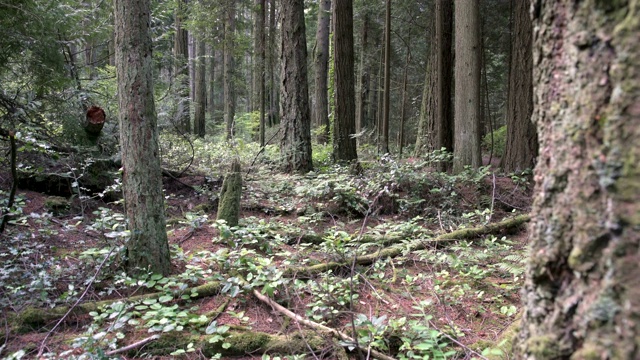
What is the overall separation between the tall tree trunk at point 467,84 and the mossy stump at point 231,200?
15.3 ft

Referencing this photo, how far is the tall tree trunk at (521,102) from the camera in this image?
27.7 feet

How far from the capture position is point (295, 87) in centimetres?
962

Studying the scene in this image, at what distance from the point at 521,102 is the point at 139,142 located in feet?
25.7

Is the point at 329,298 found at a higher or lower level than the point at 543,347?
lower

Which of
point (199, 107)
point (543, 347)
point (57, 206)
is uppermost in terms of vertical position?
point (199, 107)

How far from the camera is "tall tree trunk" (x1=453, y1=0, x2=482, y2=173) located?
316 inches

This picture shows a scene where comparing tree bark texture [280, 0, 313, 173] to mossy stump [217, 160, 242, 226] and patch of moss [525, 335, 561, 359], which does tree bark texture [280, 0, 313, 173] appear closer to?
mossy stump [217, 160, 242, 226]

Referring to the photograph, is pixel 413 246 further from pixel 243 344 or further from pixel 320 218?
pixel 243 344

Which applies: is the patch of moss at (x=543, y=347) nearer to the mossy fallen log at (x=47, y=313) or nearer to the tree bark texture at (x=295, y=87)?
the mossy fallen log at (x=47, y=313)

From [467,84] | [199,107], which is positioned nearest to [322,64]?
[467,84]

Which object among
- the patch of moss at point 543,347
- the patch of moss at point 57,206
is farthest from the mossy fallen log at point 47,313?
the patch of moss at point 543,347

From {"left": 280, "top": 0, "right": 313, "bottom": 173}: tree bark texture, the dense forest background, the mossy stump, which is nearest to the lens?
the dense forest background

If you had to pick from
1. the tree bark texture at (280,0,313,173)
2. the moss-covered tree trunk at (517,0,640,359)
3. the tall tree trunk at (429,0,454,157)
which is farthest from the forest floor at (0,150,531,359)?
the tall tree trunk at (429,0,454,157)

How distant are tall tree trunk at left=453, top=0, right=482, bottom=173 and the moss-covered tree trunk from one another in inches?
283
